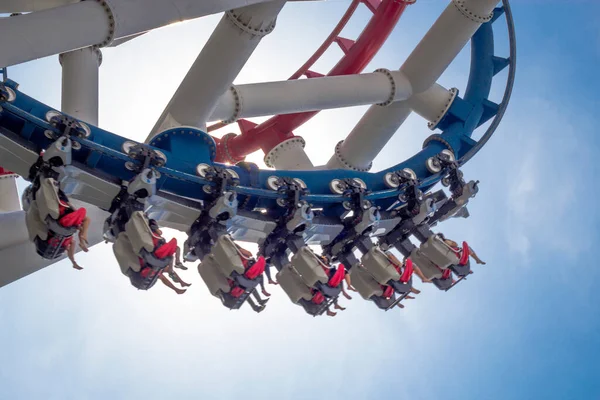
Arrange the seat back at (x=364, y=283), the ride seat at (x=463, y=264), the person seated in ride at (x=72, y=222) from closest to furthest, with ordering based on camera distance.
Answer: the person seated in ride at (x=72, y=222)
the seat back at (x=364, y=283)
the ride seat at (x=463, y=264)

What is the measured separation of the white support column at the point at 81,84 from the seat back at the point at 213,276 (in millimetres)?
2088

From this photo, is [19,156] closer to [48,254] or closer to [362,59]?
[48,254]

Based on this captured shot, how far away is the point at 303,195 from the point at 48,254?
2536 millimetres

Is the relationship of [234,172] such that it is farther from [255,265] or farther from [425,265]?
[425,265]

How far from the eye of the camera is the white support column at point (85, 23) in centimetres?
598

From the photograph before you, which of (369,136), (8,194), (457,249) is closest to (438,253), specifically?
(457,249)

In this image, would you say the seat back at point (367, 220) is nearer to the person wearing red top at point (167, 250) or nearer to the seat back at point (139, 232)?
the person wearing red top at point (167, 250)

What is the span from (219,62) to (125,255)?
209 cm

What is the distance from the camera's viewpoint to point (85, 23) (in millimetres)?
6367

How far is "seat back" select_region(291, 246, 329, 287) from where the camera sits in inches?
285

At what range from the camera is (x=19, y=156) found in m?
6.54

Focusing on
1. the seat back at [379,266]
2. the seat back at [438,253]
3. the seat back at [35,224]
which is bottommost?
the seat back at [35,224]

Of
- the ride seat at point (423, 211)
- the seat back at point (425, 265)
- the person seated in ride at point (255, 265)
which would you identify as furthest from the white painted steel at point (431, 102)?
the person seated in ride at point (255, 265)

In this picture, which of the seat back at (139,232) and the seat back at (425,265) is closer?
the seat back at (139,232)
